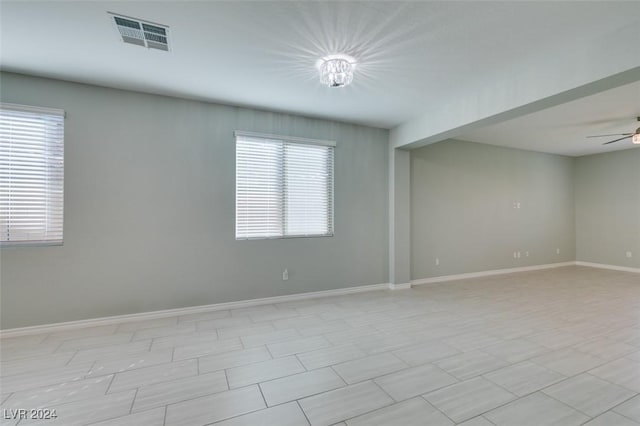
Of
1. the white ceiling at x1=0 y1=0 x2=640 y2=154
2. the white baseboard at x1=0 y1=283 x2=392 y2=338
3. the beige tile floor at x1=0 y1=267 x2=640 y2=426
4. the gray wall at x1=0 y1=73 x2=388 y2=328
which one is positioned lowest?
the beige tile floor at x1=0 y1=267 x2=640 y2=426

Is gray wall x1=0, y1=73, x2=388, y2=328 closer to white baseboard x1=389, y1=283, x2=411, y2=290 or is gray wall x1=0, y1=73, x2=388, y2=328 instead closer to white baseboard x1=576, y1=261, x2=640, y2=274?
white baseboard x1=389, y1=283, x2=411, y2=290

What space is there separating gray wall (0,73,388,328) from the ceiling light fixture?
5.14 ft

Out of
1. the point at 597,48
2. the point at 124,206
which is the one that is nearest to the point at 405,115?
the point at 597,48

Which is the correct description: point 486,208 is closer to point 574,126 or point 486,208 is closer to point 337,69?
point 574,126

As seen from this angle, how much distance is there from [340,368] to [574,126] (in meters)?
5.38

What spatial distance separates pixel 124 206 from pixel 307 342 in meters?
2.59

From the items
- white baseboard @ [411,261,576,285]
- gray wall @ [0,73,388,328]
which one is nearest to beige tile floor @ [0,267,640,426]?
gray wall @ [0,73,388,328]

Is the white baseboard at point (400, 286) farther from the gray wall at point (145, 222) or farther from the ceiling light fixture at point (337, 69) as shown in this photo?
the ceiling light fixture at point (337, 69)

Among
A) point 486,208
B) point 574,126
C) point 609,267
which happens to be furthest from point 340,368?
point 609,267

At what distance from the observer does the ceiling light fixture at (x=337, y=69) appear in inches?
102

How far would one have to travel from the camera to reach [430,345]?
2727 mm

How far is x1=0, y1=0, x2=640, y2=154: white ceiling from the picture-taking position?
200 centimetres

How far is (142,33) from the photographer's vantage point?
90.4 inches

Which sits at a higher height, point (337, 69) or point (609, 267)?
point (337, 69)
